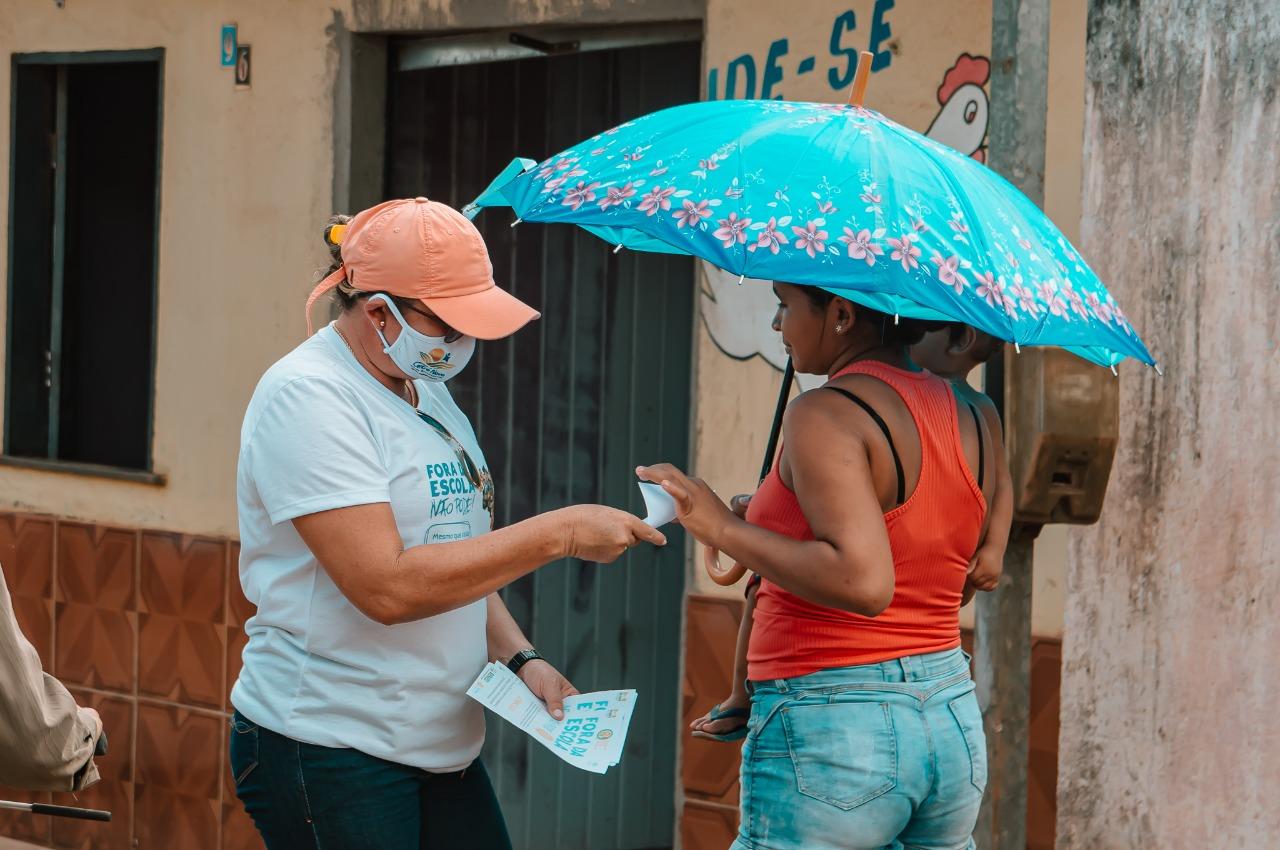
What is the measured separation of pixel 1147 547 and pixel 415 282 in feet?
7.65

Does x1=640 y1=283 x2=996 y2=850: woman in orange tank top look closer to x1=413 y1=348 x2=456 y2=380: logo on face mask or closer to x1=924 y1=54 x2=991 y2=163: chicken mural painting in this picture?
Answer: x1=413 y1=348 x2=456 y2=380: logo on face mask

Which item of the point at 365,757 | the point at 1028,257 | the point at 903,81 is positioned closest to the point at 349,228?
the point at 365,757

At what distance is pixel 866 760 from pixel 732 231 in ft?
2.90

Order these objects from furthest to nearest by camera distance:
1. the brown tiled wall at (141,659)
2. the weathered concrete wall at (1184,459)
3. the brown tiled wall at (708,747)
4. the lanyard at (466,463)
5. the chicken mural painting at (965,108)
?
the brown tiled wall at (141,659) < the brown tiled wall at (708,747) < the chicken mural painting at (965,108) < the weathered concrete wall at (1184,459) < the lanyard at (466,463)

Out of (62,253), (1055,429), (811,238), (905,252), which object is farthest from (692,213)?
(62,253)

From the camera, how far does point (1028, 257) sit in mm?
2801

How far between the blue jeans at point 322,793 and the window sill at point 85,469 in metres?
3.41

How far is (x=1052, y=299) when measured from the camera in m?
2.76

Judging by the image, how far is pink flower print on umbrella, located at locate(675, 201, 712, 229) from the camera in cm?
266

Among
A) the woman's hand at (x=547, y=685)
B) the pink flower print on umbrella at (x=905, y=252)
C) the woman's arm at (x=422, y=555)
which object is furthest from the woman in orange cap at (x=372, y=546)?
the pink flower print on umbrella at (x=905, y=252)

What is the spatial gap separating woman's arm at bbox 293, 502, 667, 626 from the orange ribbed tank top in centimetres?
26

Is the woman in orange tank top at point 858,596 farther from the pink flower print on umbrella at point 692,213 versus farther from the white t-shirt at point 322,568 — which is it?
the white t-shirt at point 322,568

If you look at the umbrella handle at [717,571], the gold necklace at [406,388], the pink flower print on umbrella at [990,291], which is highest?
the pink flower print on umbrella at [990,291]

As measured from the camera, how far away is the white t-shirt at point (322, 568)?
2666 mm
